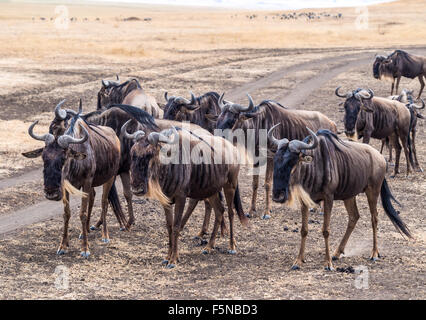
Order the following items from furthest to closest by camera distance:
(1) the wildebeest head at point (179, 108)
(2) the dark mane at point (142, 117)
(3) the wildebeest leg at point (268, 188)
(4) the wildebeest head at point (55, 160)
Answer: (1) the wildebeest head at point (179, 108)
(3) the wildebeest leg at point (268, 188)
(2) the dark mane at point (142, 117)
(4) the wildebeest head at point (55, 160)

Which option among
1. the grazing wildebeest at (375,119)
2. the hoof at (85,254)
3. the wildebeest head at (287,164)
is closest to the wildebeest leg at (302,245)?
the wildebeest head at (287,164)

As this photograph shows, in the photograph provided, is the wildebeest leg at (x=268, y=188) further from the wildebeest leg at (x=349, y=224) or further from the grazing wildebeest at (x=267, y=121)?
the wildebeest leg at (x=349, y=224)

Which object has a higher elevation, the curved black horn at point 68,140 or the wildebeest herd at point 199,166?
the curved black horn at point 68,140

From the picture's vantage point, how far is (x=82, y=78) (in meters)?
29.2

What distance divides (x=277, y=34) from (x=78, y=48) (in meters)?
18.6

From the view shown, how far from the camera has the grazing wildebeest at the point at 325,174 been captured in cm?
871

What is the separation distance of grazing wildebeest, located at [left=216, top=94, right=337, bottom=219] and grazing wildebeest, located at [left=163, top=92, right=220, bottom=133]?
614 millimetres

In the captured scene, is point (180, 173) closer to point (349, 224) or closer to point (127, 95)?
point (349, 224)

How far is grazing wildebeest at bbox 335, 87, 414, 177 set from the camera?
1435 centimetres

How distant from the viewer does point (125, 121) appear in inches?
441

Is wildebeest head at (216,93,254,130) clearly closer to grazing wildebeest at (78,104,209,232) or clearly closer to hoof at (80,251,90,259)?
grazing wildebeest at (78,104,209,232)

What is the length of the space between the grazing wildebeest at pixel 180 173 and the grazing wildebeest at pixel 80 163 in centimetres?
73

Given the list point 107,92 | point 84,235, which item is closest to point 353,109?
point 107,92
